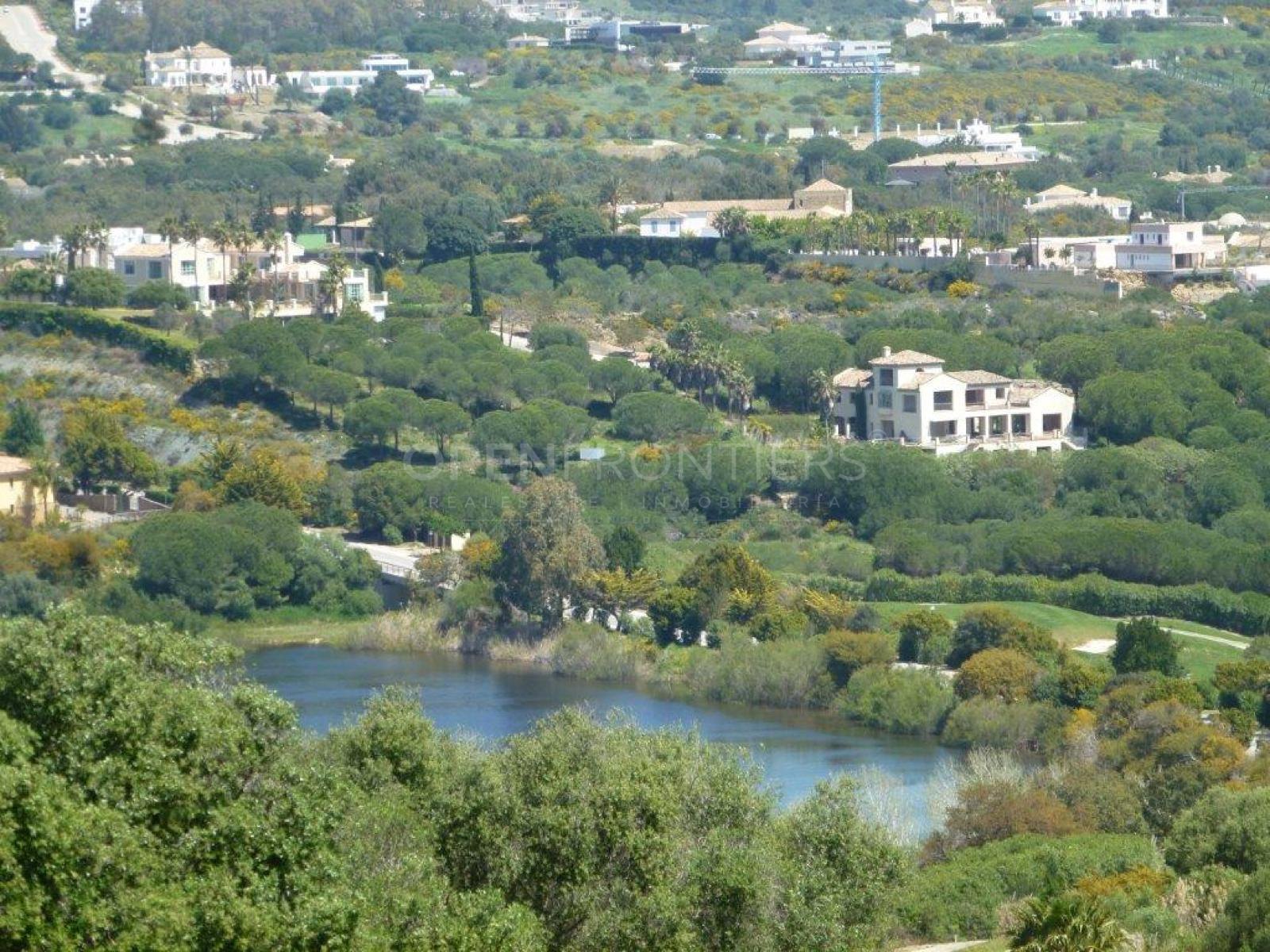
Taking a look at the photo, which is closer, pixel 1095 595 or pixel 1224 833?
pixel 1224 833

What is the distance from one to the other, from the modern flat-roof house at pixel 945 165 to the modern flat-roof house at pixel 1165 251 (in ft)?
38.1

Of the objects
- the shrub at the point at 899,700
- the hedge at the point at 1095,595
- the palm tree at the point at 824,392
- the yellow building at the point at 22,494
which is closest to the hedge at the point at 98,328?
the yellow building at the point at 22,494

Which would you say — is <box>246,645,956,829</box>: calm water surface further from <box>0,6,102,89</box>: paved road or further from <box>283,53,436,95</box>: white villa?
<box>283,53,436,95</box>: white villa

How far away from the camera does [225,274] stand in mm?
65938

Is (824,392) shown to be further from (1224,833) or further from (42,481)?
(1224,833)

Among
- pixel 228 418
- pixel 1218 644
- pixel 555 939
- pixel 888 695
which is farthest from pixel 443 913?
pixel 228 418

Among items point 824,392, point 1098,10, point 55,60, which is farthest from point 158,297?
point 1098,10

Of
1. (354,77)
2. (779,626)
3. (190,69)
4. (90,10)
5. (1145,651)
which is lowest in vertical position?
(779,626)

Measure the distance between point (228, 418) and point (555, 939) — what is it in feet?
119

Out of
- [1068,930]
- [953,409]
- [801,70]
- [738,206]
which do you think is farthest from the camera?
[801,70]

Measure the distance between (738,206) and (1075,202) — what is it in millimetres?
9669

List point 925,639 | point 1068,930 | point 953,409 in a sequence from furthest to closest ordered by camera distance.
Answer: point 953,409 → point 925,639 → point 1068,930

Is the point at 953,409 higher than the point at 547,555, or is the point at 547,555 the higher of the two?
the point at 953,409

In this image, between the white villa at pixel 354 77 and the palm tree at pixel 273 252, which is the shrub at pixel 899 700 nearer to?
the palm tree at pixel 273 252
